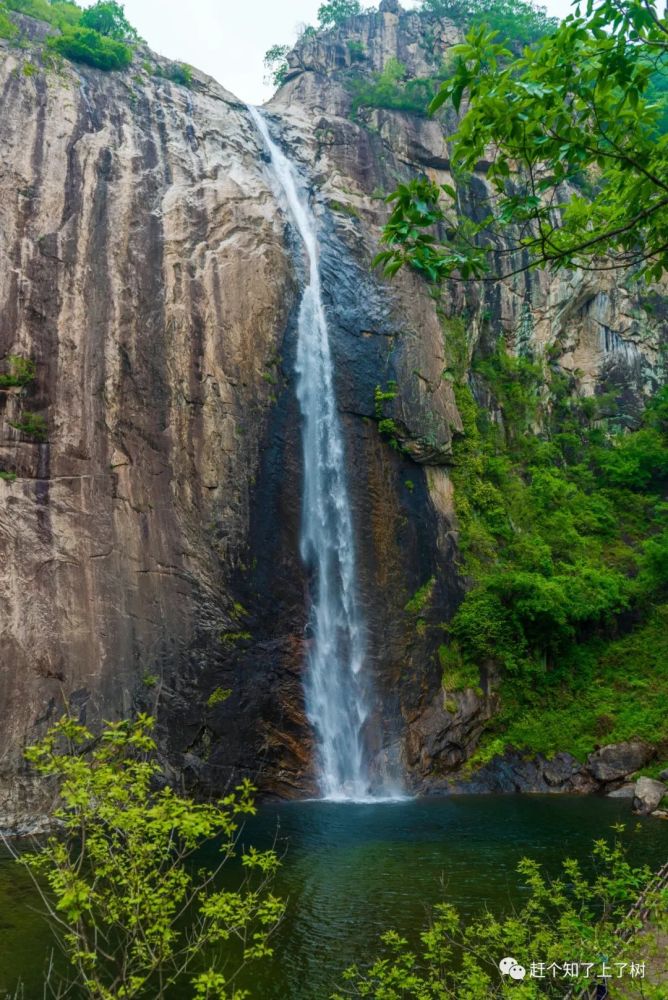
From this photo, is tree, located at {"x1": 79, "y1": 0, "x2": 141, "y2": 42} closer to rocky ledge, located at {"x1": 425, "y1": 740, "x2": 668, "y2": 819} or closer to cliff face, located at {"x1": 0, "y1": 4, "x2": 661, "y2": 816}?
cliff face, located at {"x1": 0, "y1": 4, "x2": 661, "y2": 816}

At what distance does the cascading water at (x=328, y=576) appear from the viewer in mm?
14695

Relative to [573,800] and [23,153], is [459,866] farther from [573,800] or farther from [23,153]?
[23,153]

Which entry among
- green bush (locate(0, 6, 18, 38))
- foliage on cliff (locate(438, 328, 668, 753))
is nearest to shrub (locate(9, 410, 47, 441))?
foliage on cliff (locate(438, 328, 668, 753))

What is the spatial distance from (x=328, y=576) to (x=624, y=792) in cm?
763

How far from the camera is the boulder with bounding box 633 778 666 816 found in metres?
12.0

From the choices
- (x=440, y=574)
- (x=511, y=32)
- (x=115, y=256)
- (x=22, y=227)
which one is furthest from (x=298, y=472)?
(x=511, y=32)

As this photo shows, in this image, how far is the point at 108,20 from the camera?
69.7 feet

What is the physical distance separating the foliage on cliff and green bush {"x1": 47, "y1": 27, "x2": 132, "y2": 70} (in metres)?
13.6

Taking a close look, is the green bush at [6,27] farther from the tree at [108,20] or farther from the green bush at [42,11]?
the tree at [108,20]

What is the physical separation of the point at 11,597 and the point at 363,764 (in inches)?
312

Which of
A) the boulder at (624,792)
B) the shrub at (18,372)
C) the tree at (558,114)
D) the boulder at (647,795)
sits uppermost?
the shrub at (18,372)

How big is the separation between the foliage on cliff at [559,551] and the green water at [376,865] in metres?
3.27

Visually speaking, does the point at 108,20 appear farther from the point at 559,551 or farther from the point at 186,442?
the point at 559,551

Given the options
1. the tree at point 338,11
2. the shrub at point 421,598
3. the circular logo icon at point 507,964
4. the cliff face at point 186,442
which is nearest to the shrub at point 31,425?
the cliff face at point 186,442
